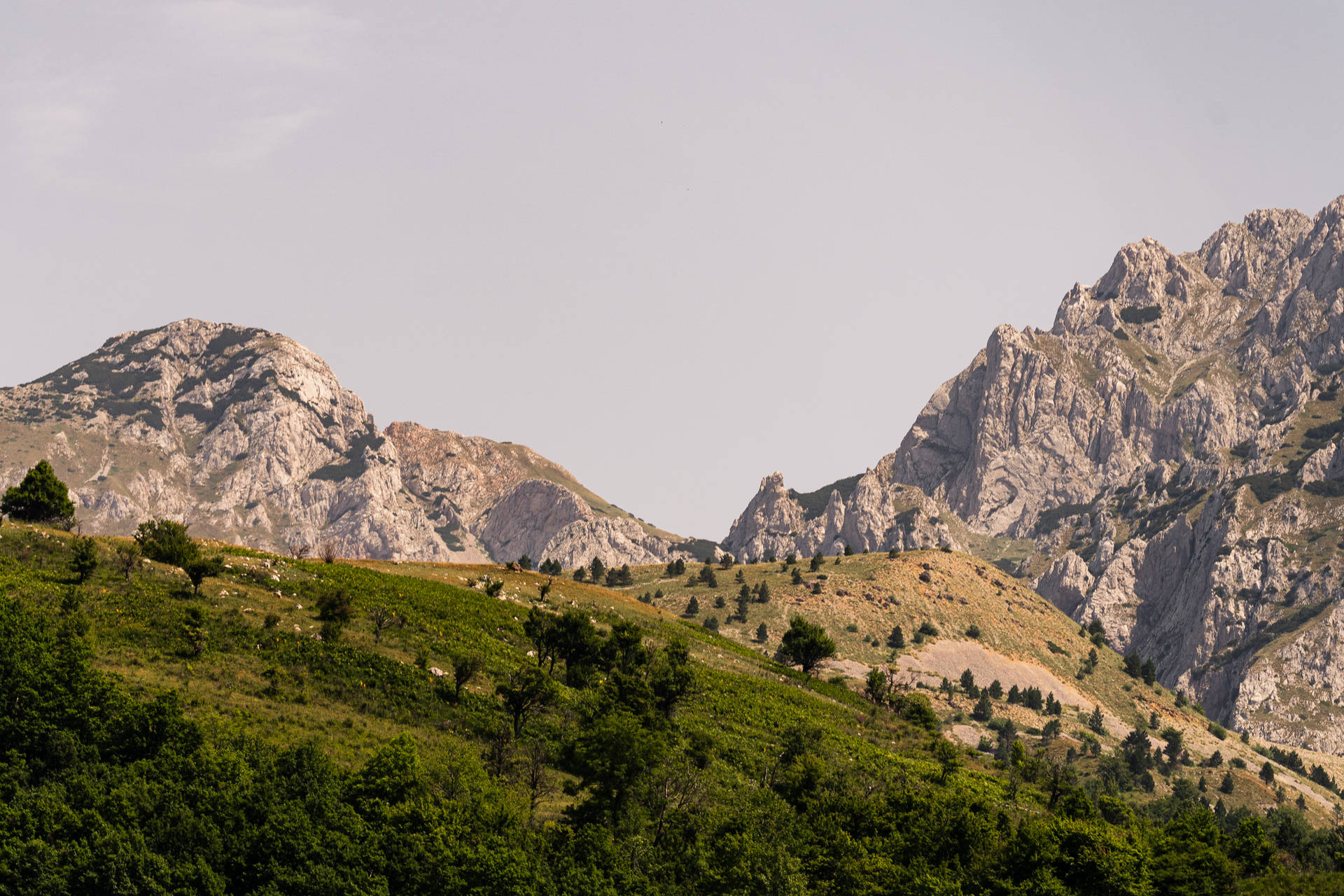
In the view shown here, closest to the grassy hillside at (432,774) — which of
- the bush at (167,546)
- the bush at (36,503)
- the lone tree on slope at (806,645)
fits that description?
the bush at (167,546)

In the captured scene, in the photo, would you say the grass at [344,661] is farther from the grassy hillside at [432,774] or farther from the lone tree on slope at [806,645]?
the lone tree on slope at [806,645]

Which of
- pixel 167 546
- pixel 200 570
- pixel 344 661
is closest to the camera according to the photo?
pixel 344 661

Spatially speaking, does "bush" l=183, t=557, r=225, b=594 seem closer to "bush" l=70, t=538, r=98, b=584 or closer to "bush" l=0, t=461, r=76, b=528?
"bush" l=70, t=538, r=98, b=584

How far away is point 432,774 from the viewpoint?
253 feet

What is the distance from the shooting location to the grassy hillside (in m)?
65.7

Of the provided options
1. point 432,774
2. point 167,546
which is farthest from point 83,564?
point 432,774

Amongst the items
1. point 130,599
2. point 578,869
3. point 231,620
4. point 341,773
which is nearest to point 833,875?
point 578,869

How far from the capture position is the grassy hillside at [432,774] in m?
65.7

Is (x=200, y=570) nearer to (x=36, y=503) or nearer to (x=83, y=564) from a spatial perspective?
(x=83, y=564)

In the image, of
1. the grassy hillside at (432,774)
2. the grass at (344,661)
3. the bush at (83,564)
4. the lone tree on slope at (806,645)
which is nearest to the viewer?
the grassy hillside at (432,774)

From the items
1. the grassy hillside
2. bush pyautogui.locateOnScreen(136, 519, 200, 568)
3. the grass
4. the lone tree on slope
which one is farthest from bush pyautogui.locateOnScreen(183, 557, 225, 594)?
the lone tree on slope

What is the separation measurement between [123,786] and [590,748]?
107 feet

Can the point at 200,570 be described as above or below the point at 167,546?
below

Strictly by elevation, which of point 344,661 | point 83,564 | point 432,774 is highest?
point 83,564
